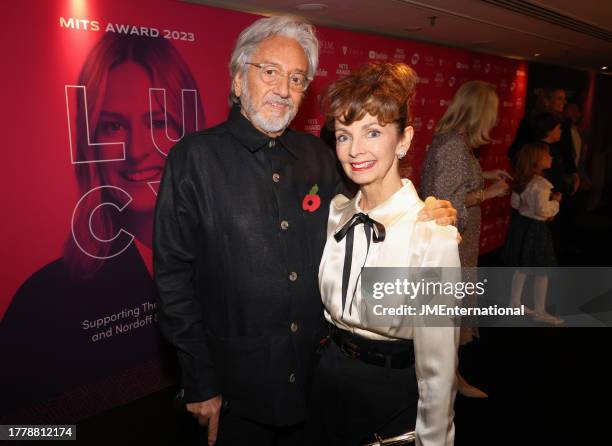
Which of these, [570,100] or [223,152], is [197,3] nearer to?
[223,152]

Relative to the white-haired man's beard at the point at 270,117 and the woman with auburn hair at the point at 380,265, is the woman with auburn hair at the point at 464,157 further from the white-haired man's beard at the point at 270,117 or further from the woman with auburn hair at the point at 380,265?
the white-haired man's beard at the point at 270,117

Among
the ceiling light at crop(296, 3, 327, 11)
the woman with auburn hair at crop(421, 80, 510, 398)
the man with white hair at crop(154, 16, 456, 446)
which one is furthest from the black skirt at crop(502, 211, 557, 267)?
the man with white hair at crop(154, 16, 456, 446)

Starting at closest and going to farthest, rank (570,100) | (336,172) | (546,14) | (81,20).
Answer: (336,172)
(81,20)
(546,14)
(570,100)

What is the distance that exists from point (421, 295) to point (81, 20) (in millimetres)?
2567

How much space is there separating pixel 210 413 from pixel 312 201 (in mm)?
865

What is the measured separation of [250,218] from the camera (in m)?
1.71

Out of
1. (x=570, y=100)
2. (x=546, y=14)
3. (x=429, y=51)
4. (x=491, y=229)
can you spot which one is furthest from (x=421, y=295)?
(x=570, y=100)

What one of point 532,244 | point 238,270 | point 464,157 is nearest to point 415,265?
point 238,270

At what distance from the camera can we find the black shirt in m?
1.69

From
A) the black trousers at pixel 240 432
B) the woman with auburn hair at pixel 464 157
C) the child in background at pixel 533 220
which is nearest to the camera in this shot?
the black trousers at pixel 240 432

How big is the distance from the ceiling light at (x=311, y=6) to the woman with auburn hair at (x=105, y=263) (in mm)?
1009

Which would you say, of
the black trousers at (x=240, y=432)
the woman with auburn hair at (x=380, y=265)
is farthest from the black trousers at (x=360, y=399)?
the black trousers at (x=240, y=432)

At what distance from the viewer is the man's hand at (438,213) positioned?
1.58 m

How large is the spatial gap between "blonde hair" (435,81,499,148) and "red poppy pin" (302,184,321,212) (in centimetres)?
171
